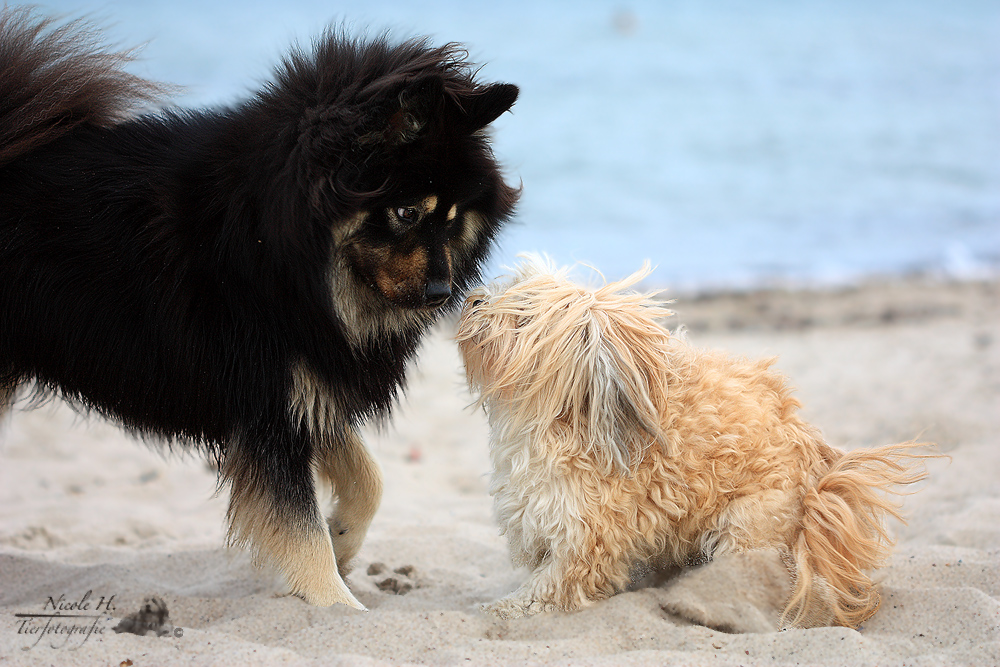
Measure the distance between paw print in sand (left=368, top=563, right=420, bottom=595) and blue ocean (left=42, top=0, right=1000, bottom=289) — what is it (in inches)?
57.3

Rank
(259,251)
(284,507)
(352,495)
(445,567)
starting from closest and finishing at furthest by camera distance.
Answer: (259,251) < (284,507) < (352,495) < (445,567)

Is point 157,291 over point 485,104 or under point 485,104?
under

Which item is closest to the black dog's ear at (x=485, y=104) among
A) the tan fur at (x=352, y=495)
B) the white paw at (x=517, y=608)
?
the tan fur at (x=352, y=495)

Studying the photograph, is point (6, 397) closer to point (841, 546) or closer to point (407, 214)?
→ point (407, 214)

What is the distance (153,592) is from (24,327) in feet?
3.92

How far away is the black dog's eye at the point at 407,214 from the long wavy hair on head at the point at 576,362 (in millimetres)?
464

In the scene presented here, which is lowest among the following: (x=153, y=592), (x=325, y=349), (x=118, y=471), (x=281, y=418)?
(x=118, y=471)

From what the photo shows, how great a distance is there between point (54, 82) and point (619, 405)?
2.63 meters

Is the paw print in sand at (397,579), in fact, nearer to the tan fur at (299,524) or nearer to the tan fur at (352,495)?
the tan fur at (352,495)

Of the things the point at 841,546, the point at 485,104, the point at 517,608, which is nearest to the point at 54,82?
the point at 485,104

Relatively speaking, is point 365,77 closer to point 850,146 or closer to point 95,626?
point 95,626

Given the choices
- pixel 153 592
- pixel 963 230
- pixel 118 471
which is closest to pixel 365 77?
pixel 153 592

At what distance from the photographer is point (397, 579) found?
11.2 ft

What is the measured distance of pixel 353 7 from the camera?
80.3 ft
